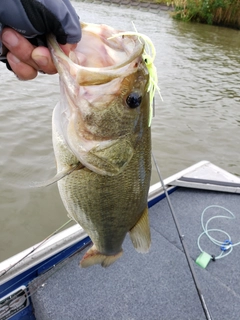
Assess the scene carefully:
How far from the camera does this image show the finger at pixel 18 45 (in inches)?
42.0

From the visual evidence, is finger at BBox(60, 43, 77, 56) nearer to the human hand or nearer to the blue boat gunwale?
the human hand

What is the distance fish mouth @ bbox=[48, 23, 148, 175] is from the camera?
3.89ft

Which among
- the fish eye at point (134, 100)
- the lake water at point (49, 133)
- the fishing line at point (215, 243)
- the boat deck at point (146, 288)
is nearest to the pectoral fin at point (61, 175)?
the fish eye at point (134, 100)

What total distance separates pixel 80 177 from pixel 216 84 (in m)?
9.29

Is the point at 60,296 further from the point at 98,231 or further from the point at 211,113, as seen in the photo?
the point at 211,113

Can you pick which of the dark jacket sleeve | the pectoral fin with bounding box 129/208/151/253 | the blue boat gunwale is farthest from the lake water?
the dark jacket sleeve

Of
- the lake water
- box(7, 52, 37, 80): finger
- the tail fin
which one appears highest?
box(7, 52, 37, 80): finger

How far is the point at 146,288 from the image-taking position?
8.31ft

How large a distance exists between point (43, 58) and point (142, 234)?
92cm

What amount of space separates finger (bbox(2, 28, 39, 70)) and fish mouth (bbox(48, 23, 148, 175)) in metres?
0.08

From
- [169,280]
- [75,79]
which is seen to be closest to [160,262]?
[169,280]

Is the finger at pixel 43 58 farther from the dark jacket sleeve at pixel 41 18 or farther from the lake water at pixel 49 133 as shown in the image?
the lake water at pixel 49 133

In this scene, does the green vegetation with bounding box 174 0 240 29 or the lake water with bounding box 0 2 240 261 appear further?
the green vegetation with bounding box 174 0 240 29

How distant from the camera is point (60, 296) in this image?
7.84ft
